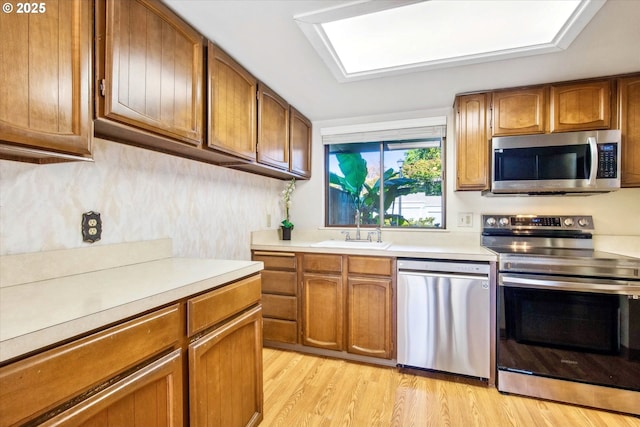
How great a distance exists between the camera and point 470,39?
1.73m

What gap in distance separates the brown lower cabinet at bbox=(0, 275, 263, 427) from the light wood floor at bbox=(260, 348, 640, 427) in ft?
1.20

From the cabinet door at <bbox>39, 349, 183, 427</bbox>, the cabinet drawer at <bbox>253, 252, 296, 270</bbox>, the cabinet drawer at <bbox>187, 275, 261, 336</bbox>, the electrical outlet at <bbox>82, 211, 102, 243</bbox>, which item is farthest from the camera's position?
the cabinet drawer at <bbox>253, 252, 296, 270</bbox>

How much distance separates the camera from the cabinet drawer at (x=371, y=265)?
7.22ft

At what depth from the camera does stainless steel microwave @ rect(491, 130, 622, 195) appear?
1.94 m

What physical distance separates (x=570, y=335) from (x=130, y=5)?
2.89 m

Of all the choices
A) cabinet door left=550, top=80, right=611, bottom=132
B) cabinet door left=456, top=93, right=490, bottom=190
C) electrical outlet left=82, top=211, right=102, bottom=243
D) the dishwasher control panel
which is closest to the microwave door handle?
cabinet door left=550, top=80, right=611, bottom=132

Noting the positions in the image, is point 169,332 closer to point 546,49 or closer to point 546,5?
point 546,5

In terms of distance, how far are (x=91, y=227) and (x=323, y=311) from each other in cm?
168

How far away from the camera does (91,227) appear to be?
1314mm

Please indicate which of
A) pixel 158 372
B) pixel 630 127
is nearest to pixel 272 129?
pixel 158 372

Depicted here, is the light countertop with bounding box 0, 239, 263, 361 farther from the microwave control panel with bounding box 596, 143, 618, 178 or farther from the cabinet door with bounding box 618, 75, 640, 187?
the cabinet door with bounding box 618, 75, 640, 187

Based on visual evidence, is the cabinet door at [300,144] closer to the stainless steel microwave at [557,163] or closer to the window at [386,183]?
the window at [386,183]

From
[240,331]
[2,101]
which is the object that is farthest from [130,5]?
[240,331]

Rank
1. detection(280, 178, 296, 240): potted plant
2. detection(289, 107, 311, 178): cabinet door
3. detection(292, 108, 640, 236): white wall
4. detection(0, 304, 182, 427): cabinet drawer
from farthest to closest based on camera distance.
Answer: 1. detection(280, 178, 296, 240): potted plant
2. detection(289, 107, 311, 178): cabinet door
3. detection(292, 108, 640, 236): white wall
4. detection(0, 304, 182, 427): cabinet drawer
